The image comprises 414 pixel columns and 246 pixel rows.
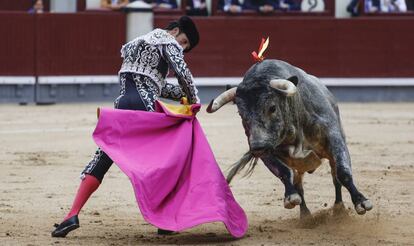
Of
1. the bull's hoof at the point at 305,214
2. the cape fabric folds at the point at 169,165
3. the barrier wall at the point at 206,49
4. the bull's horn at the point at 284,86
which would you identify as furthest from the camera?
the barrier wall at the point at 206,49

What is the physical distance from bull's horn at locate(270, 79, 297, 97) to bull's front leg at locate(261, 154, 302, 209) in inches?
17.8

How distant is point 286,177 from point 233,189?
A: 5.56 ft

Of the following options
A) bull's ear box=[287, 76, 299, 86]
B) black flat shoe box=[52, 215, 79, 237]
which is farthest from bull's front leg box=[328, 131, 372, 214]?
black flat shoe box=[52, 215, 79, 237]

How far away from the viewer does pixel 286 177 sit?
551cm

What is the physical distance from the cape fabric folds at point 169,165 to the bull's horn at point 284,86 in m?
0.40

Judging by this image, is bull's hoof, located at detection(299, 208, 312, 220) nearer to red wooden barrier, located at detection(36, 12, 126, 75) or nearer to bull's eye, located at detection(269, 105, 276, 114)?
bull's eye, located at detection(269, 105, 276, 114)

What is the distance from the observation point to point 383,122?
11359 mm

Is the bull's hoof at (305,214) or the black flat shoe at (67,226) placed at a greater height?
the black flat shoe at (67,226)

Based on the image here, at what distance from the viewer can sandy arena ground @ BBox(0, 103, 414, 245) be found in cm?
537

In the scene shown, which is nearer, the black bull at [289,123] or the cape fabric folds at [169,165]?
the cape fabric folds at [169,165]

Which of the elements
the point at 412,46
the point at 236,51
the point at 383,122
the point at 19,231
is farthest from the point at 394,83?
the point at 19,231

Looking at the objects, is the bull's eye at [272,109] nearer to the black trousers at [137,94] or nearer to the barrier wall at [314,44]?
the black trousers at [137,94]

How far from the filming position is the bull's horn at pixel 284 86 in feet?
17.1

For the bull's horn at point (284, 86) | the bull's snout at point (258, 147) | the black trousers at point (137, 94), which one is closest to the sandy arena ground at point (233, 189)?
the bull's snout at point (258, 147)
